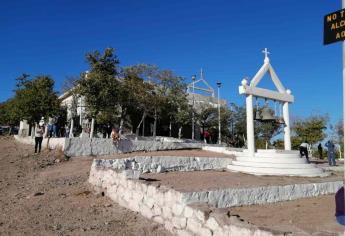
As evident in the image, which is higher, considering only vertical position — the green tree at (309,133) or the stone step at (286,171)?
the green tree at (309,133)

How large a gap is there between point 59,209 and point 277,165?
905 centimetres

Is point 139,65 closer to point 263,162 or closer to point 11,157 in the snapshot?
point 11,157

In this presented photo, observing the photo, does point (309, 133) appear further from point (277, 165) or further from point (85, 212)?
point (85, 212)

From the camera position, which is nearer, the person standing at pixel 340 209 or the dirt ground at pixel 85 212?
the person standing at pixel 340 209

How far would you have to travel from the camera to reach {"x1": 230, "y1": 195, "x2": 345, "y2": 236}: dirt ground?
20.9 feet

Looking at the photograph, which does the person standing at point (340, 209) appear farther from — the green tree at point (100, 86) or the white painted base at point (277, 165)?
the green tree at point (100, 86)

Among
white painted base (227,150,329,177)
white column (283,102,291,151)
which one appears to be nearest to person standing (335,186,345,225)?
white painted base (227,150,329,177)

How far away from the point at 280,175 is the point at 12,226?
10.2 meters

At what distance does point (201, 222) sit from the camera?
547 cm

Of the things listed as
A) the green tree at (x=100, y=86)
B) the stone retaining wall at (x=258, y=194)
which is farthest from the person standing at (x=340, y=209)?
the green tree at (x=100, y=86)

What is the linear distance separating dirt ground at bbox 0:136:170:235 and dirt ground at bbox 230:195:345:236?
1970 mm

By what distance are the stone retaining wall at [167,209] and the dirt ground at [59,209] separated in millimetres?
212

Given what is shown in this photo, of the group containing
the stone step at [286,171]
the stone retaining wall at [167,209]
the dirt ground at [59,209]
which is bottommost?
the dirt ground at [59,209]

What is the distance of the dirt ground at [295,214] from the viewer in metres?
6.37
